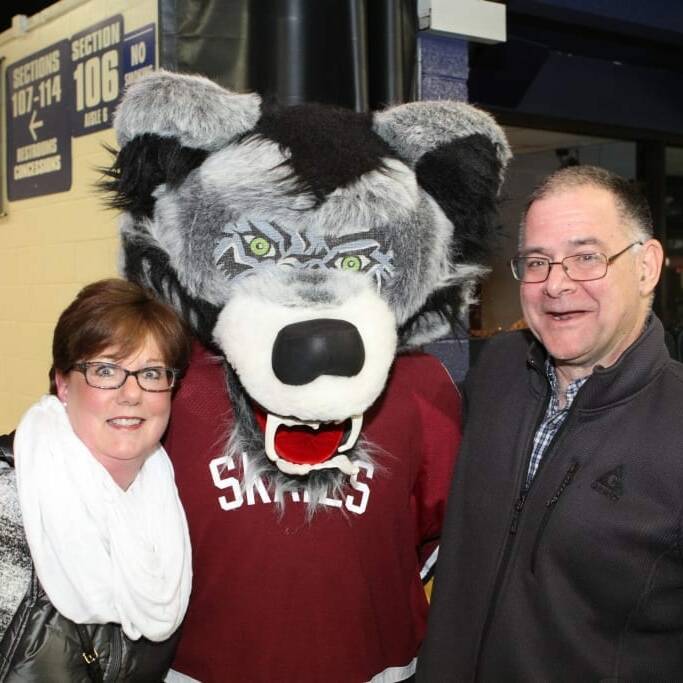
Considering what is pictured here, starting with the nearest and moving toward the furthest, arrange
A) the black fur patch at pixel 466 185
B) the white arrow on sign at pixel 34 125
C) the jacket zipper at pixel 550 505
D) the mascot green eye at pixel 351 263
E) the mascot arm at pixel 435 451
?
the jacket zipper at pixel 550 505 < the mascot green eye at pixel 351 263 < the black fur patch at pixel 466 185 < the mascot arm at pixel 435 451 < the white arrow on sign at pixel 34 125

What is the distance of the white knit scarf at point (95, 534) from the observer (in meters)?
1.40

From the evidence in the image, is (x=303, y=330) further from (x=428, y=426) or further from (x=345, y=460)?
(x=428, y=426)

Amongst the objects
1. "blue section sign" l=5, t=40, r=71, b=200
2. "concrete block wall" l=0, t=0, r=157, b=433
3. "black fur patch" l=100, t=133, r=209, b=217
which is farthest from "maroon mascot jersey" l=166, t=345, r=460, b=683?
"blue section sign" l=5, t=40, r=71, b=200

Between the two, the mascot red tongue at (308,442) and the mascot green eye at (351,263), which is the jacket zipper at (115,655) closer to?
the mascot red tongue at (308,442)

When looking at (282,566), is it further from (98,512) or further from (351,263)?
(351,263)

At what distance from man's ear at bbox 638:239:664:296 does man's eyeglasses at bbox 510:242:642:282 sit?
0.02 m

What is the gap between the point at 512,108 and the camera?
4.15 meters

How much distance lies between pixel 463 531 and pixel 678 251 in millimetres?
4272

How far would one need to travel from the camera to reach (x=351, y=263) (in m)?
1.59

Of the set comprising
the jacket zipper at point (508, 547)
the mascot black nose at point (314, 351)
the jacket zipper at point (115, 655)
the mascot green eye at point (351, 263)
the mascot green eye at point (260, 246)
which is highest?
the mascot green eye at point (260, 246)

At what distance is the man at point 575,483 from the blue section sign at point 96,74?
1882mm

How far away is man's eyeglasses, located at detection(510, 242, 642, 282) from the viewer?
154cm

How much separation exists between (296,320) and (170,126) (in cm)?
42

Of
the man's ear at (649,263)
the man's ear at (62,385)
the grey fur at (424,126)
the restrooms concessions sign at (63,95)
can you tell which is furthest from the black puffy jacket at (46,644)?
the restrooms concessions sign at (63,95)
